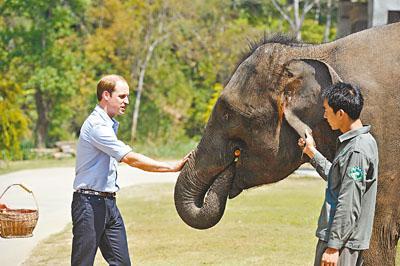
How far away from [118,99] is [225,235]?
5.46 metres

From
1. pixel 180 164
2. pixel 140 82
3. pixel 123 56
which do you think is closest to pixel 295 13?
pixel 140 82

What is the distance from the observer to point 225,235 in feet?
38.5

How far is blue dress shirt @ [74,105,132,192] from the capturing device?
6500 millimetres

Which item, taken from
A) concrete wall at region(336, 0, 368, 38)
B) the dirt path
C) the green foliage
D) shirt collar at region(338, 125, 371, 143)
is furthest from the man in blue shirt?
the green foliage

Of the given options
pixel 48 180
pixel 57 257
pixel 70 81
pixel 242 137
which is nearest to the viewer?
pixel 242 137

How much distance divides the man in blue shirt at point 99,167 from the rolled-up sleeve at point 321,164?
1.44 meters

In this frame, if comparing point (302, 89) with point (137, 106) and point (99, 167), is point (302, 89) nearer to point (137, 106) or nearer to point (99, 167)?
point (99, 167)

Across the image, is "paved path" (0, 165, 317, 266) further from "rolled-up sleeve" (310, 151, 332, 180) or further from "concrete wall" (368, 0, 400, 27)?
"concrete wall" (368, 0, 400, 27)

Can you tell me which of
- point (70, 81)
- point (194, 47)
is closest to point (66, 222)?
point (70, 81)

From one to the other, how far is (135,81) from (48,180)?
44.9ft

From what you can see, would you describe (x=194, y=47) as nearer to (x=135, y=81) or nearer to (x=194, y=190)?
(x=135, y=81)

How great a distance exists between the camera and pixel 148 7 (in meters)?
32.5

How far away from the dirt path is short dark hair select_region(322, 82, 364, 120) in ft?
19.4

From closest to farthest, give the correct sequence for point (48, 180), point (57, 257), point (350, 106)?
point (350, 106), point (57, 257), point (48, 180)
